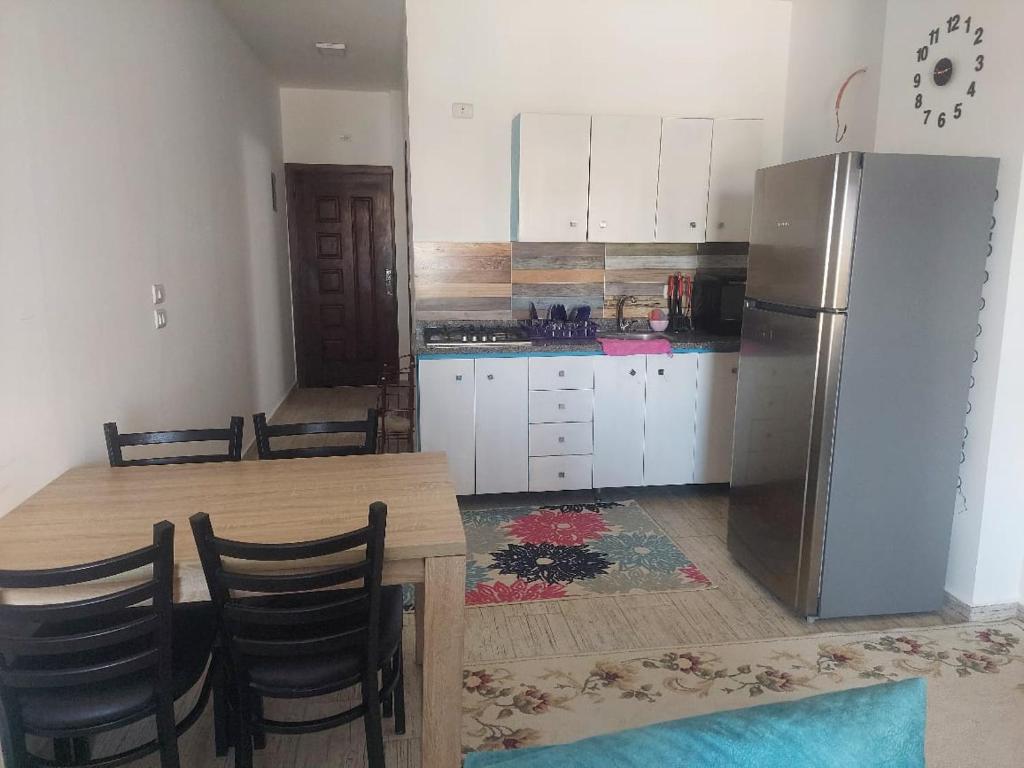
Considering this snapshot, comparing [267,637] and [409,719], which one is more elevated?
[267,637]

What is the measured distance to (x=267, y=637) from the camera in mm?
1705

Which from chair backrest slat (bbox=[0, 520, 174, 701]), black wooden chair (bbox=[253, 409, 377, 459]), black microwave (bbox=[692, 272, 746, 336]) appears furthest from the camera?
black microwave (bbox=[692, 272, 746, 336])

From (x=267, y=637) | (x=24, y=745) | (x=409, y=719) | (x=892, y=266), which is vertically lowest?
(x=409, y=719)

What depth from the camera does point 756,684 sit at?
2320 millimetres

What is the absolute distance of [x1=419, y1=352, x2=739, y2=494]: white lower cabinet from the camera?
365cm

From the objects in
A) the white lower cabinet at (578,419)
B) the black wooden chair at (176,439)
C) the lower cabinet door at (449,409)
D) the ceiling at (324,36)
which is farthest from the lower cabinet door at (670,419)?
the ceiling at (324,36)

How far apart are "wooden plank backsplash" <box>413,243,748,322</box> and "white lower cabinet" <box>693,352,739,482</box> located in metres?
0.64

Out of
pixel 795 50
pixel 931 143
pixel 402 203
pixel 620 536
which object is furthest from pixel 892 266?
pixel 402 203

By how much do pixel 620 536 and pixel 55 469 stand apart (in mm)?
2420

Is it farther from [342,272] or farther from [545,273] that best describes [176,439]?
[342,272]

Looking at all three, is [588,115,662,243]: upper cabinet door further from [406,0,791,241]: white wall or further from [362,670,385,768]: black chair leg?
[362,670,385,768]: black chair leg

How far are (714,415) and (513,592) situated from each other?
1.64 m

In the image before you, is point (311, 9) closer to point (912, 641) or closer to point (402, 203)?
point (402, 203)

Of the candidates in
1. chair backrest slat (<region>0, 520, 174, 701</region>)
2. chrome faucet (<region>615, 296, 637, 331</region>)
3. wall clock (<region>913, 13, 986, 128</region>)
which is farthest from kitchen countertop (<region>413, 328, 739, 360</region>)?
chair backrest slat (<region>0, 520, 174, 701</region>)
